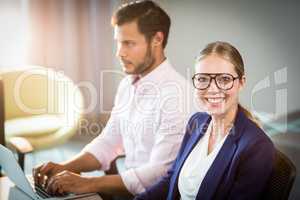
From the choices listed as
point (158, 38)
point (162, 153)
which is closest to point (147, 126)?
point (162, 153)

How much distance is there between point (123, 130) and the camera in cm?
170

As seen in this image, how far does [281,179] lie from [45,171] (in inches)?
41.5

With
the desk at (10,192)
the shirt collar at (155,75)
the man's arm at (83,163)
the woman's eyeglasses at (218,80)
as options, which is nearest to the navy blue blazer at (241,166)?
the woman's eyeglasses at (218,80)

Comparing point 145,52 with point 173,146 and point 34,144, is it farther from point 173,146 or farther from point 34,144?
point 34,144

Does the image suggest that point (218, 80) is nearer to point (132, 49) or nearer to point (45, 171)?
point (132, 49)

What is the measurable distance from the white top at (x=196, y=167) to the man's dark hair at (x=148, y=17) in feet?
1.36

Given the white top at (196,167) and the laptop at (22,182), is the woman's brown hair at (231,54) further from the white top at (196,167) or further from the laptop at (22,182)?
the laptop at (22,182)

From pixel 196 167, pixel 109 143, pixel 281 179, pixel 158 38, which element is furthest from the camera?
pixel 109 143

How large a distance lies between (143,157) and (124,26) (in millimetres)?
539

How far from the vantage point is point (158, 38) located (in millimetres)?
A: 1531

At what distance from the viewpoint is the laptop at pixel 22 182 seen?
4.98 feet

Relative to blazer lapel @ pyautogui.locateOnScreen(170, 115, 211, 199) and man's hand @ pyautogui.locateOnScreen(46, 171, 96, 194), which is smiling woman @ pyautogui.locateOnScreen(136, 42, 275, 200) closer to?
blazer lapel @ pyautogui.locateOnScreen(170, 115, 211, 199)

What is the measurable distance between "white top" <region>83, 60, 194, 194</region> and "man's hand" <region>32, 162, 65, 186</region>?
17 centimetres

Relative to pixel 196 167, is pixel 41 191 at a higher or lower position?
lower
